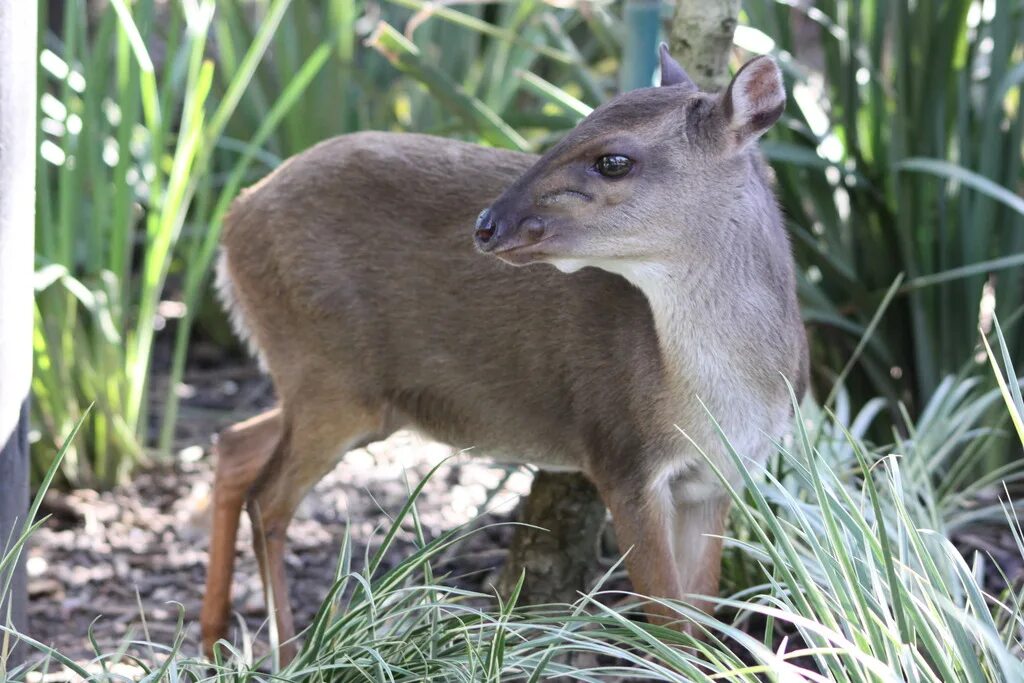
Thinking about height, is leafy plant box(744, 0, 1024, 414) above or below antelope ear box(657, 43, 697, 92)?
below

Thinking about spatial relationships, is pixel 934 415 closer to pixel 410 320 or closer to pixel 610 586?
pixel 610 586

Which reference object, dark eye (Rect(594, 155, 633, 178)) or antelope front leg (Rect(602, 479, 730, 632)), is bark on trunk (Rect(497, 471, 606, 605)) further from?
dark eye (Rect(594, 155, 633, 178))

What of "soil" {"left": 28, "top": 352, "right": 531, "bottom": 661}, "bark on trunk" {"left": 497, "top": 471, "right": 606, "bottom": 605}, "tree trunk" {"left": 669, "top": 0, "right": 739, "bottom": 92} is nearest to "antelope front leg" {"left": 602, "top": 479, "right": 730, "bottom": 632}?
"bark on trunk" {"left": 497, "top": 471, "right": 606, "bottom": 605}

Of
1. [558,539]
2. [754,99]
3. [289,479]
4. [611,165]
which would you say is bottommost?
[558,539]

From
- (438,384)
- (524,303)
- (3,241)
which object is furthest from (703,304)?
(3,241)

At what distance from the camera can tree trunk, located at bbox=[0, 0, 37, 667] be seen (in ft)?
8.66

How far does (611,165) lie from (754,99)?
1.11 ft

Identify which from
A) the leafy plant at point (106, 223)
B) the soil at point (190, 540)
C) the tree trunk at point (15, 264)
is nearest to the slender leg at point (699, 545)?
the soil at point (190, 540)

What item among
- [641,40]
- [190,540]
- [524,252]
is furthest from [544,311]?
[190,540]

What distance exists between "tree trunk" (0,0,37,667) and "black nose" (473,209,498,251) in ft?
3.07

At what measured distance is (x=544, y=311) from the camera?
11.2ft

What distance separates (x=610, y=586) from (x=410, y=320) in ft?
3.41

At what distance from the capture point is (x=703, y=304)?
3.05 metres

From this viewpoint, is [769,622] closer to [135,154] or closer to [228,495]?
[228,495]
